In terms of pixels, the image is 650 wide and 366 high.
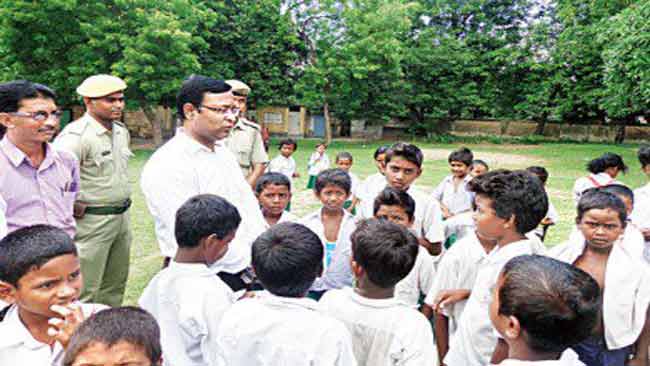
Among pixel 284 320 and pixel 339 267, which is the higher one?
pixel 284 320

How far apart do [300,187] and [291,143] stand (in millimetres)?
3517

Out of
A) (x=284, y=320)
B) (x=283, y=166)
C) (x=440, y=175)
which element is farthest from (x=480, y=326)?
(x=440, y=175)

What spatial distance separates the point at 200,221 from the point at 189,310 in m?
0.38

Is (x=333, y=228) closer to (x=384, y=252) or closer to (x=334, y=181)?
(x=334, y=181)

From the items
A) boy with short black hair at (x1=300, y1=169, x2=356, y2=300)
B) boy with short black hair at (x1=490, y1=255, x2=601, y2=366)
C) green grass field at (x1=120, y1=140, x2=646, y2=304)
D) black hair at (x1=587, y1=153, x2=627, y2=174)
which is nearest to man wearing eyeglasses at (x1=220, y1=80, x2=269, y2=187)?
green grass field at (x1=120, y1=140, x2=646, y2=304)

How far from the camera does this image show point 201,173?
2746mm

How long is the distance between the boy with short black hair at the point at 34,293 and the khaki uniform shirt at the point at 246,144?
3.49 meters

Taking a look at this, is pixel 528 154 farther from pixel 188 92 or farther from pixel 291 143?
pixel 188 92

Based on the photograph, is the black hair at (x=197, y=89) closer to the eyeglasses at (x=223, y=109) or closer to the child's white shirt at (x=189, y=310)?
the eyeglasses at (x=223, y=109)

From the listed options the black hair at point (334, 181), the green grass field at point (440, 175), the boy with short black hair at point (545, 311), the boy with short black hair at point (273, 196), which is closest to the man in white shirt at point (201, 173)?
the boy with short black hair at point (273, 196)

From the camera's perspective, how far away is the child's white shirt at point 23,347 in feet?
5.57

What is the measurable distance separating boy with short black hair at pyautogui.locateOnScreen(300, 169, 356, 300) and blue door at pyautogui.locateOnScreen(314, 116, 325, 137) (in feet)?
89.5

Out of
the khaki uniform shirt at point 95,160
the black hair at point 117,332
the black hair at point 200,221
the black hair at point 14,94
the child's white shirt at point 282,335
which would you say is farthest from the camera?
the khaki uniform shirt at point 95,160

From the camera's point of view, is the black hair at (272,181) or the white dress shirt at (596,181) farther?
the white dress shirt at (596,181)
